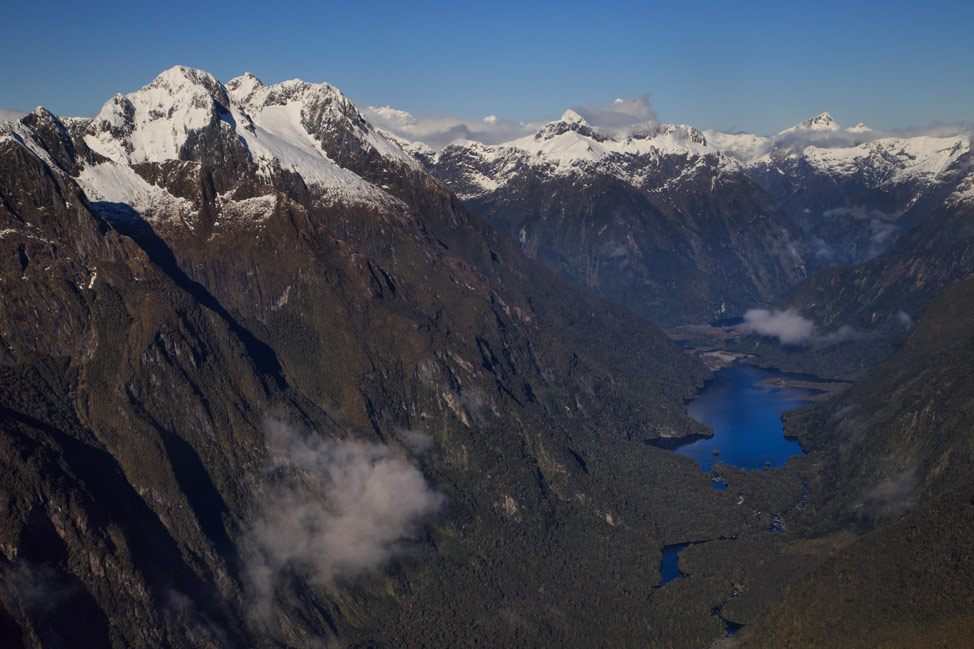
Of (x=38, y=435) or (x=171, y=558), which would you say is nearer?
(x=38, y=435)

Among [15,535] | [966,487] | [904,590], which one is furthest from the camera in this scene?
[966,487]

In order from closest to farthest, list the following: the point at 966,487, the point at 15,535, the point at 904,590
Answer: the point at 15,535
the point at 904,590
the point at 966,487

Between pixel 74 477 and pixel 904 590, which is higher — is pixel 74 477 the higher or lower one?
the higher one

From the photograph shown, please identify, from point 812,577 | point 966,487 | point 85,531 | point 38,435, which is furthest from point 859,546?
point 38,435

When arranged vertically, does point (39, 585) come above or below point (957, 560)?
above

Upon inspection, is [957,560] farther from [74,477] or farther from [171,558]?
[74,477]

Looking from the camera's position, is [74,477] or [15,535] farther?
[74,477]

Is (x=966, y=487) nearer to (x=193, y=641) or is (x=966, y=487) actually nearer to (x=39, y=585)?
(x=193, y=641)

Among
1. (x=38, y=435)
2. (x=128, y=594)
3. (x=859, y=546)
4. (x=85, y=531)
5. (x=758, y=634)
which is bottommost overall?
(x=758, y=634)

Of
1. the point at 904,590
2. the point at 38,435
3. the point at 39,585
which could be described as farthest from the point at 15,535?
the point at 904,590
